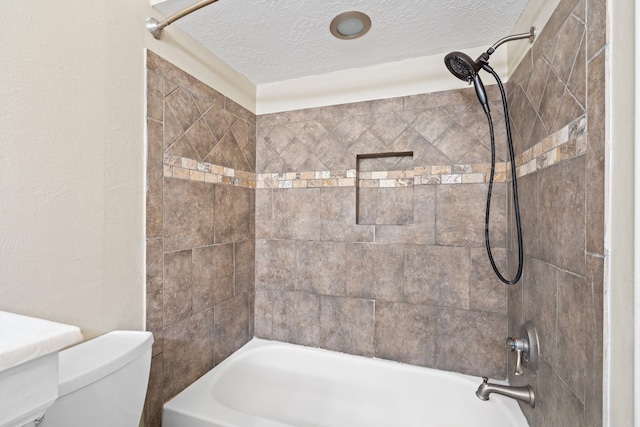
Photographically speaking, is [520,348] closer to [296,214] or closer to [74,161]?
[296,214]

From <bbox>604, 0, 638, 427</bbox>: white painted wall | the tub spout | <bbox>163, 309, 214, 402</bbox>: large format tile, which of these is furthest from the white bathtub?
<bbox>604, 0, 638, 427</bbox>: white painted wall

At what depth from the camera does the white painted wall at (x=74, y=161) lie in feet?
2.73

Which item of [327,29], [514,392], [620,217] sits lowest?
[514,392]

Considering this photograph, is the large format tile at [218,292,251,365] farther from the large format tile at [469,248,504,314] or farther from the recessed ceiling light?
the recessed ceiling light

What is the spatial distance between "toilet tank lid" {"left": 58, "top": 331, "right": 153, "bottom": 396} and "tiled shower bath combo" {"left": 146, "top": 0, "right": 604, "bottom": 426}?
0.82 ft

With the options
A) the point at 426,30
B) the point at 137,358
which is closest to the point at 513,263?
the point at 426,30

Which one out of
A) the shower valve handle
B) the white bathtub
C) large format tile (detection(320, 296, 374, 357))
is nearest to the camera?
the shower valve handle

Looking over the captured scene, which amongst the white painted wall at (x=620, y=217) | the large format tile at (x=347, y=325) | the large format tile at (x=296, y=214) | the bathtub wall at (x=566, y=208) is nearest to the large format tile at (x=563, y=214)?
the bathtub wall at (x=566, y=208)

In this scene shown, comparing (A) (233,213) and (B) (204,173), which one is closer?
(B) (204,173)

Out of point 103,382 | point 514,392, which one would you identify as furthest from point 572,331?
point 103,382

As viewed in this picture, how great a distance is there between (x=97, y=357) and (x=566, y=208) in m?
1.55

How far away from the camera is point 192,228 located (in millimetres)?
1478

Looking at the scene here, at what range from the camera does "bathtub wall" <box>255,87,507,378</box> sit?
160 cm

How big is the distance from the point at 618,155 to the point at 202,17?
64.3 inches
